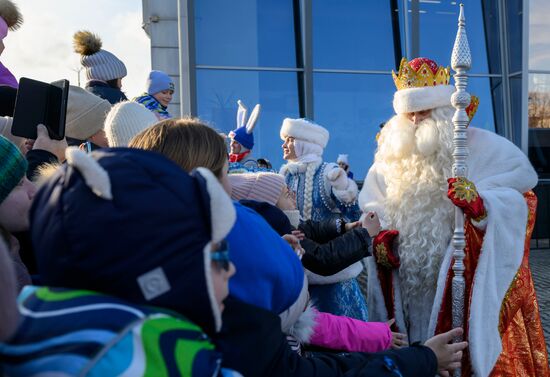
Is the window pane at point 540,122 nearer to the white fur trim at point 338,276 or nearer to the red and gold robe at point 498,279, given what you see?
the red and gold robe at point 498,279

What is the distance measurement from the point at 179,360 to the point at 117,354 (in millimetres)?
104

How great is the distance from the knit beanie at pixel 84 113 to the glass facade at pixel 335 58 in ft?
20.0

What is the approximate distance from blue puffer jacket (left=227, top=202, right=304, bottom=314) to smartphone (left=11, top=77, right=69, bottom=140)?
1.26 metres

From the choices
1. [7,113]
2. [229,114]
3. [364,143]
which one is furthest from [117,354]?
[364,143]

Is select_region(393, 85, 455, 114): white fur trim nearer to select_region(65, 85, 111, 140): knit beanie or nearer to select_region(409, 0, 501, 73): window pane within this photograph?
select_region(65, 85, 111, 140): knit beanie

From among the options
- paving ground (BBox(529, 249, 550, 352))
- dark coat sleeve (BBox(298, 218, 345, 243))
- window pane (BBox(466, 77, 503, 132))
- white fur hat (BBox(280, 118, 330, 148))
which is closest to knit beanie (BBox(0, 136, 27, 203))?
dark coat sleeve (BBox(298, 218, 345, 243))

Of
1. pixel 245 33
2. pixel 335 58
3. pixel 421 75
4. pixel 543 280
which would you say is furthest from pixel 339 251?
pixel 335 58

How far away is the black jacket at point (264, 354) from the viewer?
1.09m

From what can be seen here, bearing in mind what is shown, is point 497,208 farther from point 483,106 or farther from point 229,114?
point 483,106

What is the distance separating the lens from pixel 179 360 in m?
0.87

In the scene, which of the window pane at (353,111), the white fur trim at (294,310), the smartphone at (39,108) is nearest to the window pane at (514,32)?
the window pane at (353,111)

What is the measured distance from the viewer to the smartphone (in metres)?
2.13

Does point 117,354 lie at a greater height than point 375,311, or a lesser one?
greater

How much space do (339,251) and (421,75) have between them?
1169 mm
